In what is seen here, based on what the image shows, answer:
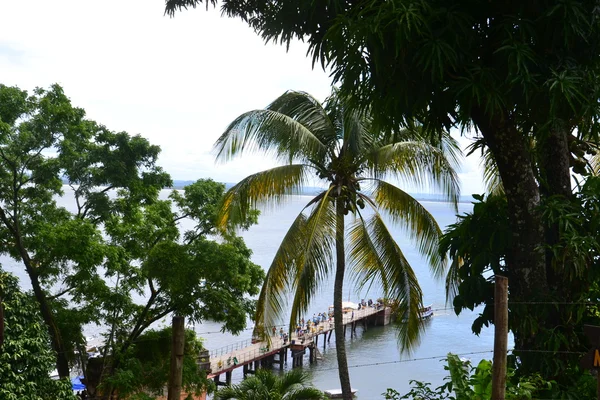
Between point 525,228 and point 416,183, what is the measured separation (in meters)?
3.11

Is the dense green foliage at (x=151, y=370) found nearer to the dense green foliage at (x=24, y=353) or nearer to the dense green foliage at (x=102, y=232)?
the dense green foliage at (x=102, y=232)

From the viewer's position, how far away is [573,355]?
7.72m

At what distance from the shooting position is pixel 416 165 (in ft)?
35.1

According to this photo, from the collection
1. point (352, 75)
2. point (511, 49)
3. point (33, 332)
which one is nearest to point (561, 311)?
point (511, 49)

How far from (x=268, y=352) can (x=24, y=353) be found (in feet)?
85.8

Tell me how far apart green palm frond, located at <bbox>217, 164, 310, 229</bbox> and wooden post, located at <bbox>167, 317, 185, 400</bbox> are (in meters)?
4.08

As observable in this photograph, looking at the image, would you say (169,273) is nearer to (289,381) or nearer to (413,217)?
(289,381)

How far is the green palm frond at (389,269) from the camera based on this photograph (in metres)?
10.7

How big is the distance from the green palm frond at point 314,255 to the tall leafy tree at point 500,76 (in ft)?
9.05

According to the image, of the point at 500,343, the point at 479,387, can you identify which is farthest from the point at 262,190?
the point at 500,343

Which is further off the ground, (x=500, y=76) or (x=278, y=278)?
(x=500, y=76)

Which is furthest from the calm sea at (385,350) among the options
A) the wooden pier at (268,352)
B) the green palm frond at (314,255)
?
the green palm frond at (314,255)

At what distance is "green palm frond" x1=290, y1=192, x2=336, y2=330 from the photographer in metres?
10.4

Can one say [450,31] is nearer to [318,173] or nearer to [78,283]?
[318,173]
